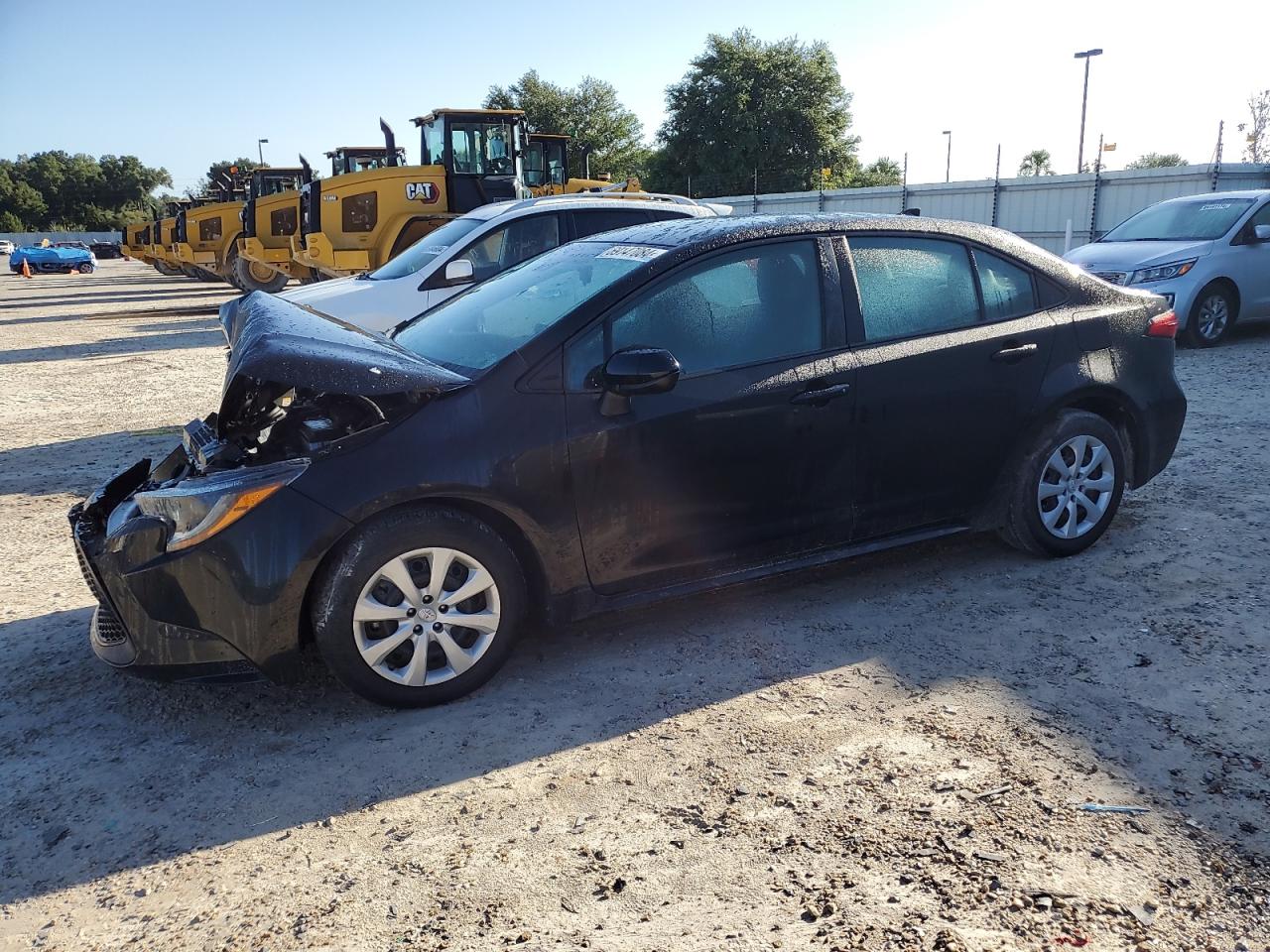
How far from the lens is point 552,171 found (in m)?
20.1

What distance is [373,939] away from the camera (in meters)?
2.29

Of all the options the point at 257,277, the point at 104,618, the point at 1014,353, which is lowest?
the point at 104,618

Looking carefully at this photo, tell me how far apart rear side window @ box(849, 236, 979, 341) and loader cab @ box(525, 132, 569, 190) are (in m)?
16.1

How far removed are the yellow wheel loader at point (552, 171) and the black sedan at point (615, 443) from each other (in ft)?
50.8

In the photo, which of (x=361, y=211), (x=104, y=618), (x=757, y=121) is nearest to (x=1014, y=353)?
(x=104, y=618)

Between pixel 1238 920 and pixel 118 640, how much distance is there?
134 inches

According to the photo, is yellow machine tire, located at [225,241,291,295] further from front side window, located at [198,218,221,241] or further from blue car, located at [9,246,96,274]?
blue car, located at [9,246,96,274]

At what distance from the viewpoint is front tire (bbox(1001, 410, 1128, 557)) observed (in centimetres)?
439

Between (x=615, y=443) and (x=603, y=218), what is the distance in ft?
19.8

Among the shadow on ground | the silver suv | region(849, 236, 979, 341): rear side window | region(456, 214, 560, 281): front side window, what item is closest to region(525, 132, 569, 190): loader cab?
region(456, 214, 560, 281): front side window

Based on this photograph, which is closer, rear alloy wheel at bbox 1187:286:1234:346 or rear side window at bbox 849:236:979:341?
rear side window at bbox 849:236:979:341

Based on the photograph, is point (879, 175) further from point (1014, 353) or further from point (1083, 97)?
point (1014, 353)

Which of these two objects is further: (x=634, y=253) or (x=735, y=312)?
(x=634, y=253)

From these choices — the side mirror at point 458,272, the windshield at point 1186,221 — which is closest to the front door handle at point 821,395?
the side mirror at point 458,272
